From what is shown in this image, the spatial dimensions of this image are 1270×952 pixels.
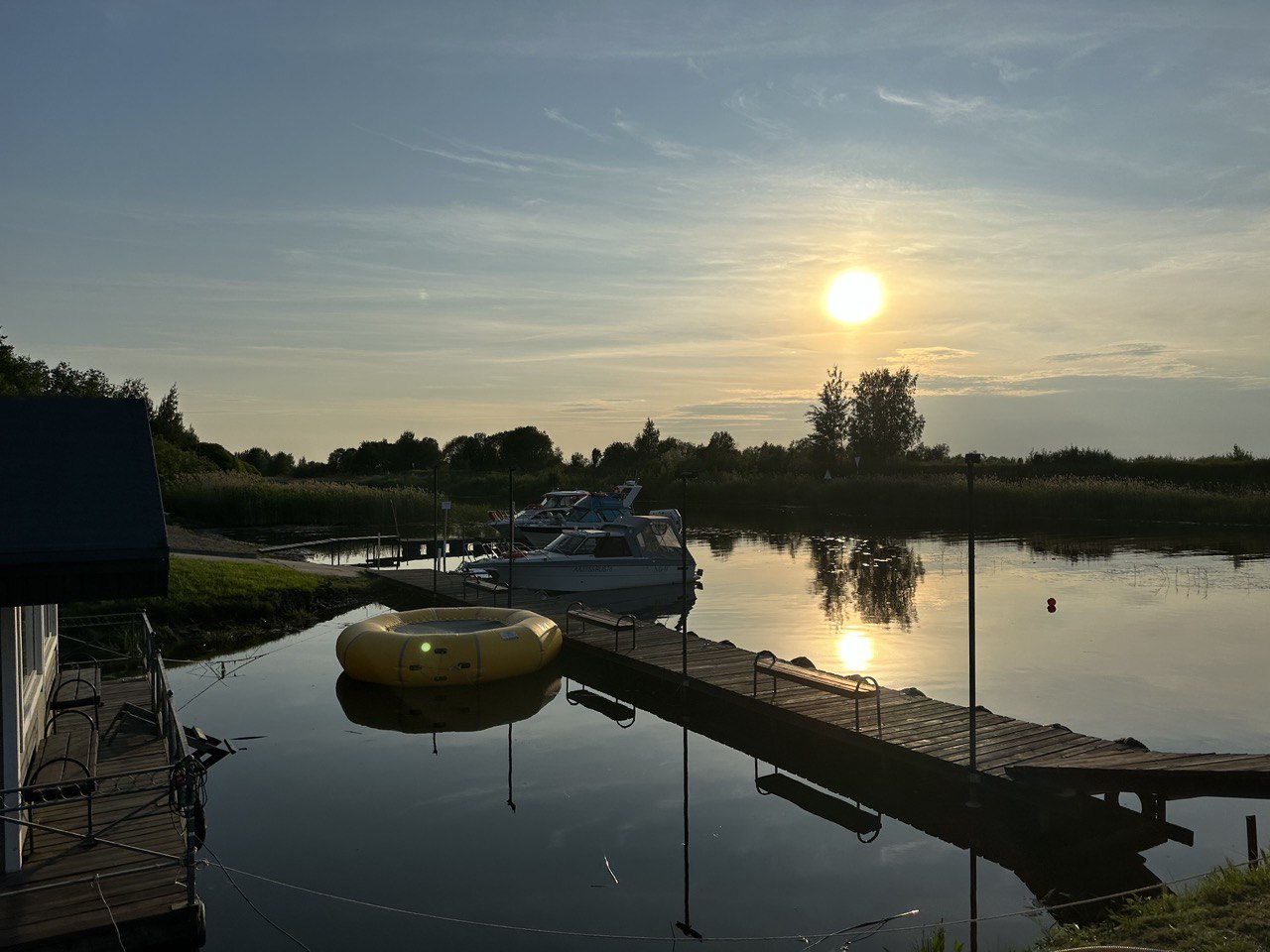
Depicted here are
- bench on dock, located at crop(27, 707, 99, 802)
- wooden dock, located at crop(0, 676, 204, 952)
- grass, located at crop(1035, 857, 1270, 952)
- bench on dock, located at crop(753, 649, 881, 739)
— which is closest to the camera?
grass, located at crop(1035, 857, 1270, 952)

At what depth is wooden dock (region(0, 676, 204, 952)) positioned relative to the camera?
7145mm

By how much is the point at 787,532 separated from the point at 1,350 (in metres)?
37.3

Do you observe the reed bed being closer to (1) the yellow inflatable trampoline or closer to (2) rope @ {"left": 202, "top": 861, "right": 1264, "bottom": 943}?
(1) the yellow inflatable trampoline

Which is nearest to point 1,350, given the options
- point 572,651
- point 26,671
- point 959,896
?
point 572,651

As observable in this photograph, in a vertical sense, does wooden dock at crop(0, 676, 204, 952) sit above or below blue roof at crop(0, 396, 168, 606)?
below

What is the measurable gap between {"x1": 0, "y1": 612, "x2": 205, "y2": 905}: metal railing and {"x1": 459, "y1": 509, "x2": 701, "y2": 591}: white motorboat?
43.8 ft

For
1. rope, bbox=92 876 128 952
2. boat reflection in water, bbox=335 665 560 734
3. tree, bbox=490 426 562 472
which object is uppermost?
tree, bbox=490 426 562 472

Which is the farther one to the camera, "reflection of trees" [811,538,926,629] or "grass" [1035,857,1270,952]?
"reflection of trees" [811,538,926,629]

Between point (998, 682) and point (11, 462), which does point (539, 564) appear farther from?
point (11, 462)

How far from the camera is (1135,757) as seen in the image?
34.4 ft

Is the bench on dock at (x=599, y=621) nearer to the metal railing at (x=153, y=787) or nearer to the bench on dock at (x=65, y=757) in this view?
the metal railing at (x=153, y=787)

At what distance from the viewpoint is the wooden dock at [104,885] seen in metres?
7.14

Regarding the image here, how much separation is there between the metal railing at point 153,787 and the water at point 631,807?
1009 mm

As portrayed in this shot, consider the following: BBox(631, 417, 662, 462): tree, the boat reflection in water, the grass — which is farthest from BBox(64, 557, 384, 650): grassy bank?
BBox(631, 417, 662, 462): tree
